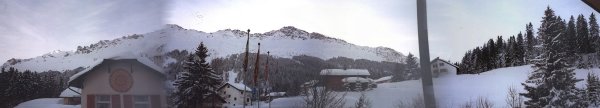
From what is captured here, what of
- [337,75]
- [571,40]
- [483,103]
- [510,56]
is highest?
[571,40]

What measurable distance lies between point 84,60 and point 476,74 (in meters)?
2.64

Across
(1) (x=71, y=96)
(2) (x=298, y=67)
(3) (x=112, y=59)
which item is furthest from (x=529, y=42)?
(1) (x=71, y=96)

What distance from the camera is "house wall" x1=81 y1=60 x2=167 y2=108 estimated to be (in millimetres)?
3906

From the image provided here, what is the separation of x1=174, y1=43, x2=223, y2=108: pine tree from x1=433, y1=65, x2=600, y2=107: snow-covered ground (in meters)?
1.58

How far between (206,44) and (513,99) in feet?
7.05

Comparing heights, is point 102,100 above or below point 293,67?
below

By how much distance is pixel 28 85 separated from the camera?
388cm

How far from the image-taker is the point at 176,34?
431 centimetres

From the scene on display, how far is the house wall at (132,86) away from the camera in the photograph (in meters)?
3.91

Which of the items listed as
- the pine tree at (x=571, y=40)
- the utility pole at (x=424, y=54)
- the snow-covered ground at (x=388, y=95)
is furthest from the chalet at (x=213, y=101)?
the pine tree at (x=571, y=40)

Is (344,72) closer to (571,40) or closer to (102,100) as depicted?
(571,40)

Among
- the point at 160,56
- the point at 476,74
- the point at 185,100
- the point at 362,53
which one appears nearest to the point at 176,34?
the point at 160,56

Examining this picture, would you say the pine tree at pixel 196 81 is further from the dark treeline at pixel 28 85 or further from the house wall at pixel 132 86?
the dark treeline at pixel 28 85

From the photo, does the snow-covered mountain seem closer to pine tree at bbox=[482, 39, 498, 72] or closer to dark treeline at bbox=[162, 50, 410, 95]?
dark treeline at bbox=[162, 50, 410, 95]
